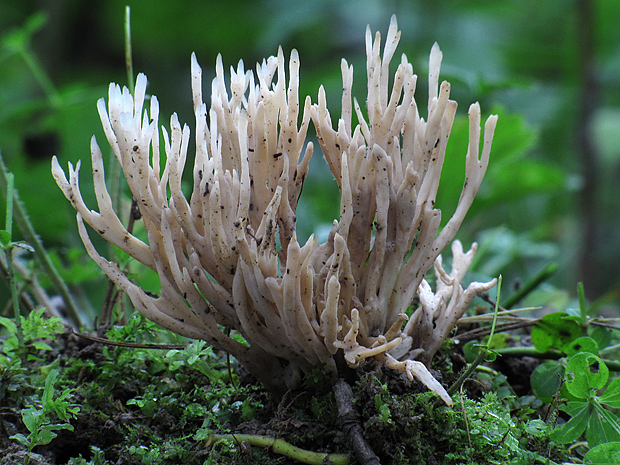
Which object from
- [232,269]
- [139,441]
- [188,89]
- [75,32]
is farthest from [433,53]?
[75,32]

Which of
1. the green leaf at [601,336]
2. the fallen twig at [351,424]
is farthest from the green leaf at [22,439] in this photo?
the green leaf at [601,336]

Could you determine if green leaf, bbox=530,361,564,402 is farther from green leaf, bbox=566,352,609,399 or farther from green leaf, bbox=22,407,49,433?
green leaf, bbox=22,407,49,433

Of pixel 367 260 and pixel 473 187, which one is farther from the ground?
pixel 473 187

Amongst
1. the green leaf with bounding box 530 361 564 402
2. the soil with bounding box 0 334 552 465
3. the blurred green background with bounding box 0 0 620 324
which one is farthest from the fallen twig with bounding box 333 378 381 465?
the blurred green background with bounding box 0 0 620 324

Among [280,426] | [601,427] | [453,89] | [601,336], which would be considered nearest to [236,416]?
[280,426]

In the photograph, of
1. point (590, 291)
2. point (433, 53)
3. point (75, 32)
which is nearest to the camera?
point (433, 53)

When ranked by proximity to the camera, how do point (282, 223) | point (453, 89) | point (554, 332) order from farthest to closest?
point (453, 89)
point (554, 332)
point (282, 223)

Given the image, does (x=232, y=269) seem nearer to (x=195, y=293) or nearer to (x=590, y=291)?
(x=195, y=293)

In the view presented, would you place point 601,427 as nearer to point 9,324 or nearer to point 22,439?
point 22,439
